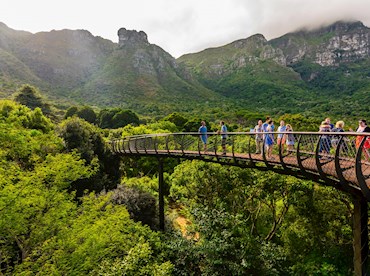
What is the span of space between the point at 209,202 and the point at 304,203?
5.21m

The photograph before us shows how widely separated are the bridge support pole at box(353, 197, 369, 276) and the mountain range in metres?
73.3

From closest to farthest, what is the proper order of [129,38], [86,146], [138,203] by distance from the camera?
[138,203], [86,146], [129,38]

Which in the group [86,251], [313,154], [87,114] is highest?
[313,154]

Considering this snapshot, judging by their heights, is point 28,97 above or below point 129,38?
below

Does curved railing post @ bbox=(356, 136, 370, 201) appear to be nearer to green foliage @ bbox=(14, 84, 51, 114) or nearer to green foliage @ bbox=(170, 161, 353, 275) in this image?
green foliage @ bbox=(170, 161, 353, 275)

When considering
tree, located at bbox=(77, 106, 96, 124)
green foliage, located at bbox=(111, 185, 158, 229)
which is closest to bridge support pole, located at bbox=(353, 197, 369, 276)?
green foliage, located at bbox=(111, 185, 158, 229)

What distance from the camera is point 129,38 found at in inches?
5399

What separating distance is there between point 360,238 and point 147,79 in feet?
369

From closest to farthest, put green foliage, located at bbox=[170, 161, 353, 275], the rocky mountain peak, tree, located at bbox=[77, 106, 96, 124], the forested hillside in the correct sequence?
the forested hillside → green foliage, located at bbox=[170, 161, 353, 275] → tree, located at bbox=[77, 106, 96, 124] → the rocky mountain peak

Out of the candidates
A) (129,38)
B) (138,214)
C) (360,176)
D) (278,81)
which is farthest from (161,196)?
(278,81)

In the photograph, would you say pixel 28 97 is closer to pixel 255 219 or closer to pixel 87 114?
Answer: pixel 87 114

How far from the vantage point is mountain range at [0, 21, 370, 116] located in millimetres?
93688

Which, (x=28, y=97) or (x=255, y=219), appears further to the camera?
(x=28, y=97)

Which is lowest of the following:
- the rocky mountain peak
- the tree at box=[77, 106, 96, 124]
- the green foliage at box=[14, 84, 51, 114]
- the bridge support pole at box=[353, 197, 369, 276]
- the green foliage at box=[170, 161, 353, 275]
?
the green foliage at box=[170, 161, 353, 275]
